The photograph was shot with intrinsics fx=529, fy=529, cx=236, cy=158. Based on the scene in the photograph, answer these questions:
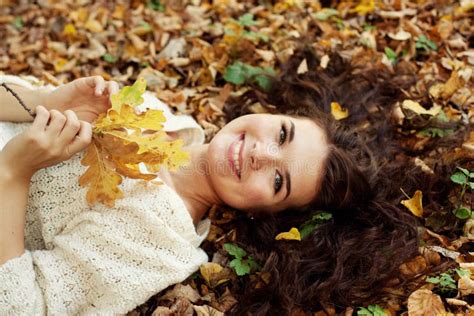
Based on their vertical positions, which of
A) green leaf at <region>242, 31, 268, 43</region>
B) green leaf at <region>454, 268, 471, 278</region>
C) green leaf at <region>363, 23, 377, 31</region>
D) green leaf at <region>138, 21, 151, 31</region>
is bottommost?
green leaf at <region>454, 268, 471, 278</region>

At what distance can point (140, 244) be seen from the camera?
8.23 feet

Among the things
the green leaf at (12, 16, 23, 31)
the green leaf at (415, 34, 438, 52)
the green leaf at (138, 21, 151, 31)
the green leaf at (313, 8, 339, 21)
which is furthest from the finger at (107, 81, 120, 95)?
the green leaf at (12, 16, 23, 31)

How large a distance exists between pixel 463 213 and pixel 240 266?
115cm

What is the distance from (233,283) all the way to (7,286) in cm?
106

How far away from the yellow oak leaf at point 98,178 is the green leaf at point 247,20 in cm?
222

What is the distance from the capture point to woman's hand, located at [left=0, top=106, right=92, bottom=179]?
2197 millimetres

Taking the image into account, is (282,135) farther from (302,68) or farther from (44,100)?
(44,100)

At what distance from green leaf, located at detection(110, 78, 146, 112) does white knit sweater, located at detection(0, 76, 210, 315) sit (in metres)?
0.48

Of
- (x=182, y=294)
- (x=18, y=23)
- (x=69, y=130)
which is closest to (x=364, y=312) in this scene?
(x=182, y=294)

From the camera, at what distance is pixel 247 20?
4.18 metres

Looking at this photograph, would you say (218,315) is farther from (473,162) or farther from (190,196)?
(473,162)

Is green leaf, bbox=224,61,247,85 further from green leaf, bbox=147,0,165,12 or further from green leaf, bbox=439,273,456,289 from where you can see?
green leaf, bbox=439,273,456,289

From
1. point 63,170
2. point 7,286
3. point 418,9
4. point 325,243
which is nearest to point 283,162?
point 325,243

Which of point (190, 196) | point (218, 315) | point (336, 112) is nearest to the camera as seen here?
point (218, 315)
